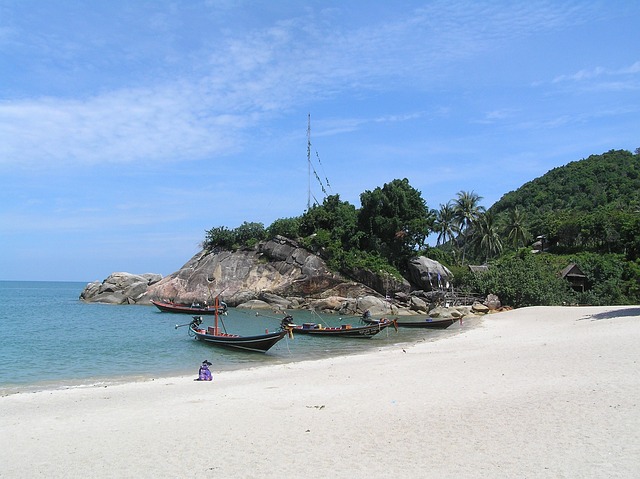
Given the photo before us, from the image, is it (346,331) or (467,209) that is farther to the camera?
(467,209)

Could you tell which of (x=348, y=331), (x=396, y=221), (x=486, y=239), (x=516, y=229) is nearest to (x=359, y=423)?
(x=348, y=331)

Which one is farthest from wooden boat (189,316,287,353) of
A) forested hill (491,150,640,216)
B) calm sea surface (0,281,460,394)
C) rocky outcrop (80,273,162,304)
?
forested hill (491,150,640,216)

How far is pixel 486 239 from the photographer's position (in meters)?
66.6

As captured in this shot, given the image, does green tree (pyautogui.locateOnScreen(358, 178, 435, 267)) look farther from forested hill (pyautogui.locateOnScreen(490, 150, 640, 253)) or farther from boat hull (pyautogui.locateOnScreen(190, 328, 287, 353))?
boat hull (pyautogui.locateOnScreen(190, 328, 287, 353))

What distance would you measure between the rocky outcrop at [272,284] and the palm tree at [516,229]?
22.4 meters

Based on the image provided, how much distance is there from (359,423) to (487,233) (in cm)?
6094

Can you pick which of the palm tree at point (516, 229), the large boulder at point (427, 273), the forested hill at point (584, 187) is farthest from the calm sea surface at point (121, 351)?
the forested hill at point (584, 187)

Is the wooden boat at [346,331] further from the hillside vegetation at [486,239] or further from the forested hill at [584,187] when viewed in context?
the forested hill at [584,187]

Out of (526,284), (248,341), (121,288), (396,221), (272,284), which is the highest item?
(396,221)

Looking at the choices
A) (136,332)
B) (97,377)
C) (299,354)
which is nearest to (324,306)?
(136,332)

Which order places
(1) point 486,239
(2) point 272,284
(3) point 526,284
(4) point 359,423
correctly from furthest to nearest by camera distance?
(1) point 486,239, (2) point 272,284, (3) point 526,284, (4) point 359,423

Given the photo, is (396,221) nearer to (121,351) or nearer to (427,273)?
(427,273)

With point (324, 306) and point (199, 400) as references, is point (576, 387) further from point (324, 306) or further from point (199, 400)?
point (324, 306)

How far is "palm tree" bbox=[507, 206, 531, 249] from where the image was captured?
69062mm
